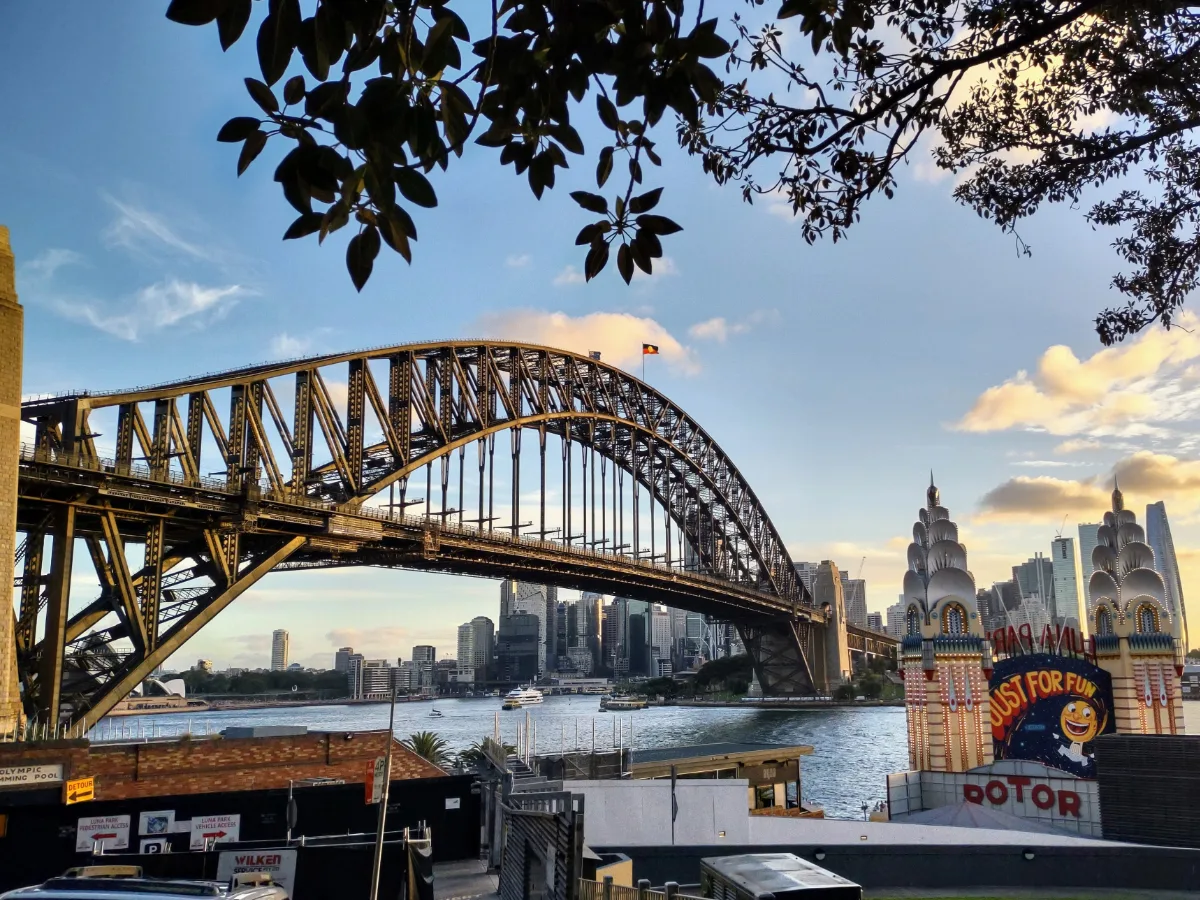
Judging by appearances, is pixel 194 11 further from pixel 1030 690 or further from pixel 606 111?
pixel 1030 690

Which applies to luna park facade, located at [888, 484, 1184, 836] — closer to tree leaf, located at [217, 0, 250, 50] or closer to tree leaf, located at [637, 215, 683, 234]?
tree leaf, located at [637, 215, 683, 234]

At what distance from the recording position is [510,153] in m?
5.32

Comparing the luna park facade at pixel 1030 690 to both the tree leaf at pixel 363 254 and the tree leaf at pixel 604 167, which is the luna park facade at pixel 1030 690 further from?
the tree leaf at pixel 363 254

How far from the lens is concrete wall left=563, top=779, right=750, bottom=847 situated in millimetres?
24406

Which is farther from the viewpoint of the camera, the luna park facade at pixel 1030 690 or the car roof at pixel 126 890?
the luna park facade at pixel 1030 690

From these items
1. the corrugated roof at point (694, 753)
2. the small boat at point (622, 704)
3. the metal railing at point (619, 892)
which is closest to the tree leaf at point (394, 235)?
the metal railing at point (619, 892)

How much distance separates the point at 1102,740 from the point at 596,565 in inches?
2199

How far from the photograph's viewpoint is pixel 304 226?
14.0 feet

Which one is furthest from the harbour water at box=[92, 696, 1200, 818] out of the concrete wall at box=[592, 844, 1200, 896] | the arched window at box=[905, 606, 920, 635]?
the concrete wall at box=[592, 844, 1200, 896]

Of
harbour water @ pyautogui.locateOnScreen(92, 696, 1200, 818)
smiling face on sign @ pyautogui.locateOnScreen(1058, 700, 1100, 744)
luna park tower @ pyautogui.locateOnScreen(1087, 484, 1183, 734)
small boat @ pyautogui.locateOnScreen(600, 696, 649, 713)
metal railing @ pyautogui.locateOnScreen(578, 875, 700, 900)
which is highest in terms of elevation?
luna park tower @ pyautogui.locateOnScreen(1087, 484, 1183, 734)

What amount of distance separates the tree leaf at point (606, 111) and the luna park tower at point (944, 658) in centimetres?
3215

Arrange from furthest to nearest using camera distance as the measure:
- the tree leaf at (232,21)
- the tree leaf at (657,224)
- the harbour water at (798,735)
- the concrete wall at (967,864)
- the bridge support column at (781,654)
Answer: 1. the bridge support column at (781,654)
2. the harbour water at (798,735)
3. the concrete wall at (967,864)
4. the tree leaf at (657,224)
5. the tree leaf at (232,21)

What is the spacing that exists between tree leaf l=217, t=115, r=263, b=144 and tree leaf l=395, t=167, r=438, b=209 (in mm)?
617

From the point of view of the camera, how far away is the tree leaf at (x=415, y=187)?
14.3ft
